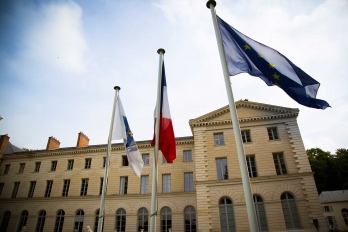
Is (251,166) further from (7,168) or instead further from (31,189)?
(7,168)

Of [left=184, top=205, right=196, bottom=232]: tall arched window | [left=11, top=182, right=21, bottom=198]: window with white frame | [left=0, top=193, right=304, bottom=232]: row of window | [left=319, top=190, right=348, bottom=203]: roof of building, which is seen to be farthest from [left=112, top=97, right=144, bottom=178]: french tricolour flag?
[left=319, top=190, right=348, bottom=203]: roof of building

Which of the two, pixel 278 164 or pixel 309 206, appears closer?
pixel 309 206

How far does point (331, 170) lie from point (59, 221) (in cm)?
5752

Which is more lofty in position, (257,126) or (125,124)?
(257,126)

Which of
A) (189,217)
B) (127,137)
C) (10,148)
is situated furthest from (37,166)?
(127,137)

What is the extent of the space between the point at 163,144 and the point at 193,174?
18.8m

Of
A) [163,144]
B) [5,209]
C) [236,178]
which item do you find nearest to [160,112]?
[163,144]

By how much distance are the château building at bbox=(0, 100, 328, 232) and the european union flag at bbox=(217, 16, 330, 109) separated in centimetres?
1624

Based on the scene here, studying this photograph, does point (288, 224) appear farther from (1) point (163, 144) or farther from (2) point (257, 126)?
(1) point (163, 144)

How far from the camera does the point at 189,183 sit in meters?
26.5

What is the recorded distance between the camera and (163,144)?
9141mm

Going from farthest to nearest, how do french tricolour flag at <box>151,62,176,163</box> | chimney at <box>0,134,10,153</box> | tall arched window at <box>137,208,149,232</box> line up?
chimney at <box>0,134,10,153</box>, tall arched window at <box>137,208,149,232</box>, french tricolour flag at <box>151,62,176,163</box>

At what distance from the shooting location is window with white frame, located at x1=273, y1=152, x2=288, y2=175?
72.8 ft

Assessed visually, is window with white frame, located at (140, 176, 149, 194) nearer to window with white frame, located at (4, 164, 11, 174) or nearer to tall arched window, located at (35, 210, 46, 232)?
tall arched window, located at (35, 210, 46, 232)
